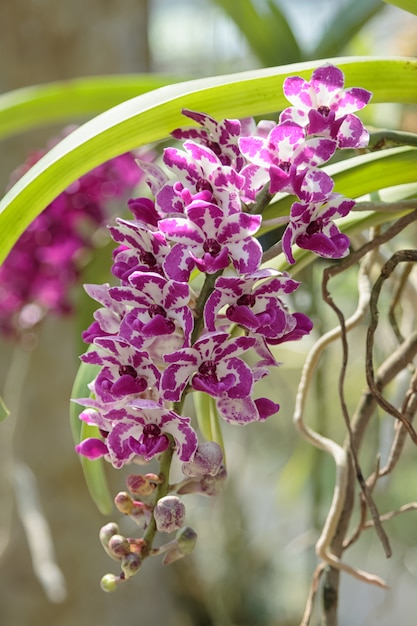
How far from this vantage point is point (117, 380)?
299 mm

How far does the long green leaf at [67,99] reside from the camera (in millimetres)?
623

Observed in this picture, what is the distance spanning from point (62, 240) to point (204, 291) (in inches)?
24.7

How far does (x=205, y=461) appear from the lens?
303mm

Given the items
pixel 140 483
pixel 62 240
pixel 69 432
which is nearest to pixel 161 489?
pixel 140 483

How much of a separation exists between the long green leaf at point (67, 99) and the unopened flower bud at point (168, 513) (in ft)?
1.32

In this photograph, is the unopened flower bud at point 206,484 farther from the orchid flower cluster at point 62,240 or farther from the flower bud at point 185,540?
the orchid flower cluster at point 62,240

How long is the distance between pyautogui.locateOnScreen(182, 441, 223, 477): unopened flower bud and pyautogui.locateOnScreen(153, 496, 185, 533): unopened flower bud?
0.01 m

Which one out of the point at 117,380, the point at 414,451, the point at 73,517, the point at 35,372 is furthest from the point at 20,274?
the point at 414,451

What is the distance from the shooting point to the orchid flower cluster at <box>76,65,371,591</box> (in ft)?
0.96

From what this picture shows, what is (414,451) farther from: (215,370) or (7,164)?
(215,370)

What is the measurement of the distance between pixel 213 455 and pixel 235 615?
1.49 meters

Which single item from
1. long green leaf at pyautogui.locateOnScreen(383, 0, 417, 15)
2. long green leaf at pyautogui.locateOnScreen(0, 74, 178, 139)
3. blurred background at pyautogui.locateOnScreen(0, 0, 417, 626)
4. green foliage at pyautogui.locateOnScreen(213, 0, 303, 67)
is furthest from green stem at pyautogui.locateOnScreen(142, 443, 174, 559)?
green foliage at pyautogui.locateOnScreen(213, 0, 303, 67)

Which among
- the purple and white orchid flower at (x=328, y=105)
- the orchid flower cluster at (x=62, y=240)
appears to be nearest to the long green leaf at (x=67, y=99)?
the orchid flower cluster at (x=62, y=240)

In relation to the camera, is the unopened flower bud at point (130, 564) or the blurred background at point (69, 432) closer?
the unopened flower bud at point (130, 564)
